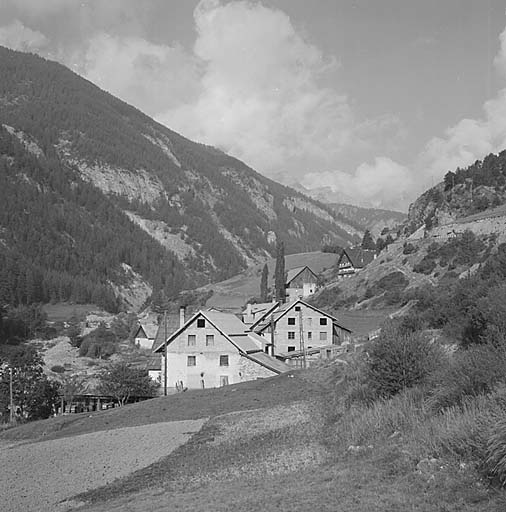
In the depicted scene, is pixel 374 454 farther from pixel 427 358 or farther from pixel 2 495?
pixel 2 495

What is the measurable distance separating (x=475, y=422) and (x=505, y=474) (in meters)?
2.52

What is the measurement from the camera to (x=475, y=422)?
12.7 meters

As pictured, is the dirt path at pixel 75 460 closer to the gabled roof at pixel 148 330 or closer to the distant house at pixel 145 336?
the distant house at pixel 145 336

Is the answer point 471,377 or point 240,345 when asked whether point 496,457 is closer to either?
point 471,377

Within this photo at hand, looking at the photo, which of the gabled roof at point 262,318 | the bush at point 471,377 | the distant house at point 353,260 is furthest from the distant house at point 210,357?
the distant house at point 353,260

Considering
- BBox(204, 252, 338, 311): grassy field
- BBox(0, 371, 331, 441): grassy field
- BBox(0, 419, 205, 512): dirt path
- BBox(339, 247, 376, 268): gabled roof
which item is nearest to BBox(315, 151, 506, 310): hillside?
BBox(339, 247, 376, 268): gabled roof

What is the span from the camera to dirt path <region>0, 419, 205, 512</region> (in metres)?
Result: 17.1

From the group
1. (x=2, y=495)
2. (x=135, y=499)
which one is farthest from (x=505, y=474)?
(x=2, y=495)

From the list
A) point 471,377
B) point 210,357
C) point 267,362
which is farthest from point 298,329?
point 471,377

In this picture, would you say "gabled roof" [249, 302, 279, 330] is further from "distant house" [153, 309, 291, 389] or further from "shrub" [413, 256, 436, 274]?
"shrub" [413, 256, 436, 274]

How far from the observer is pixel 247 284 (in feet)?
536

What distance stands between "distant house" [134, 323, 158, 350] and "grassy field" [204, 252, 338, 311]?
19.2 metres

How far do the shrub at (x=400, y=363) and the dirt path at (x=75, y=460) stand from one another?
304 inches

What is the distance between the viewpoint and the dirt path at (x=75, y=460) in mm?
17109
